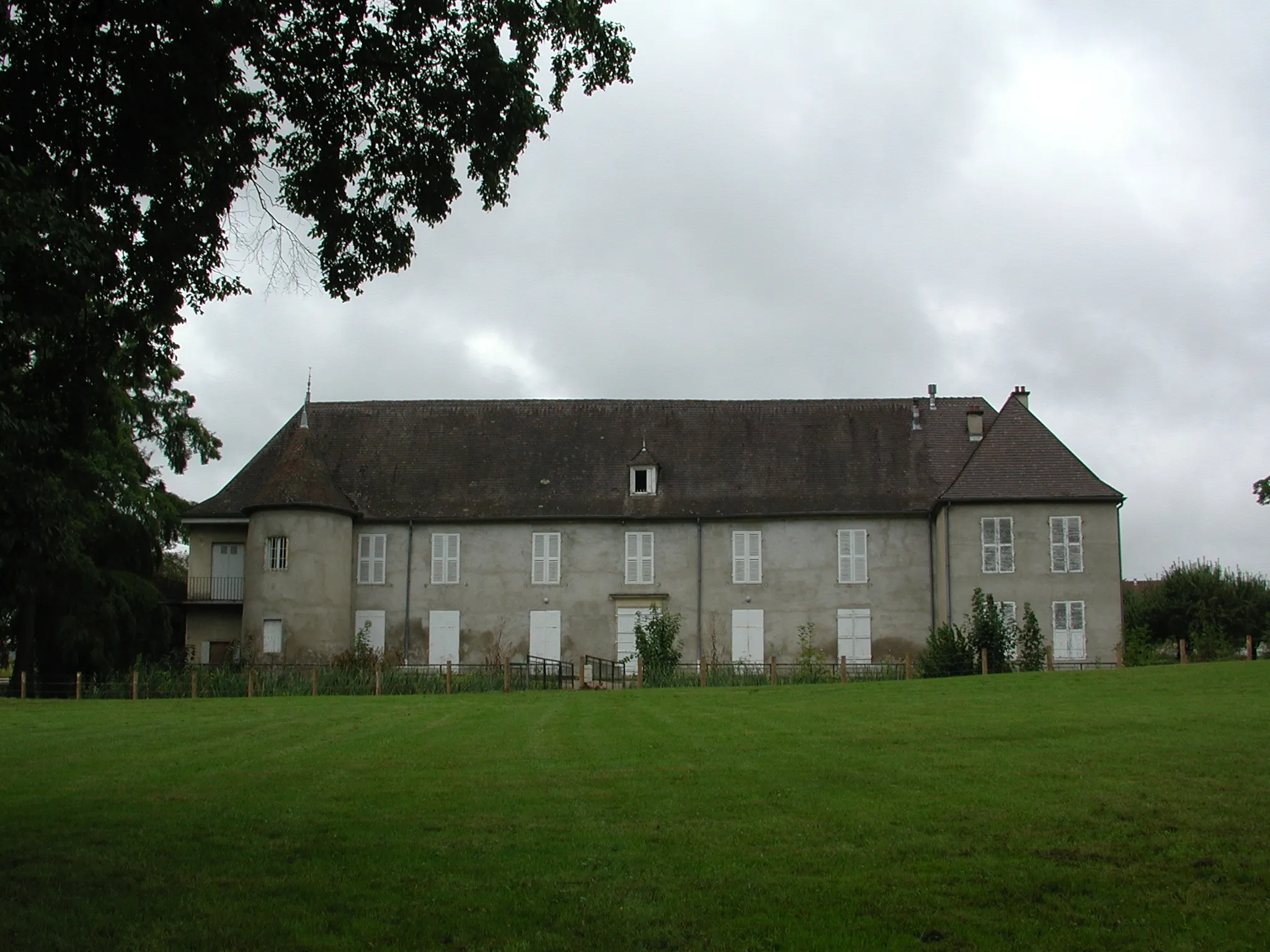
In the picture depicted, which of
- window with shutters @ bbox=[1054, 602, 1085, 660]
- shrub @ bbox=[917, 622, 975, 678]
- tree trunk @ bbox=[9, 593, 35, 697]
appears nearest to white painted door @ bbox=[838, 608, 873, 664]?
window with shutters @ bbox=[1054, 602, 1085, 660]

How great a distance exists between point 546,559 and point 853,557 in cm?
934

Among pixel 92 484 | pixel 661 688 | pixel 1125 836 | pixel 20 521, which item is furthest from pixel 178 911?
pixel 92 484

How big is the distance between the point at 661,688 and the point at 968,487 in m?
12.2

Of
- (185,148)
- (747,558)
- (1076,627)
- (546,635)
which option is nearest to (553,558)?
(546,635)

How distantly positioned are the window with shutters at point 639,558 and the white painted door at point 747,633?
9.40 feet

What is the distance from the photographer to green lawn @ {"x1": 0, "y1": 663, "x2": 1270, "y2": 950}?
296 inches

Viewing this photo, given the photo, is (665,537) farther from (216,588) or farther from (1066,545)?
(216,588)

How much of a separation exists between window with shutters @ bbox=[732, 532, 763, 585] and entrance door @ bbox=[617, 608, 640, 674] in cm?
326

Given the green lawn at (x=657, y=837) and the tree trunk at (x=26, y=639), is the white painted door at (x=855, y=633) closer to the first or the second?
the green lawn at (x=657, y=837)

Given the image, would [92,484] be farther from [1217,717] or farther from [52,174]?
[1217,717]

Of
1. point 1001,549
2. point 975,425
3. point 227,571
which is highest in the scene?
point 975,425

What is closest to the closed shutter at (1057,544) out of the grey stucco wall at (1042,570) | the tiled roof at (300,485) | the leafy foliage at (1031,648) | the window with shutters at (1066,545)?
the window with shutters at (1066,545)

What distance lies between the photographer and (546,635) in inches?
1580

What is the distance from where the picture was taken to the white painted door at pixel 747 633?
39.5 m
